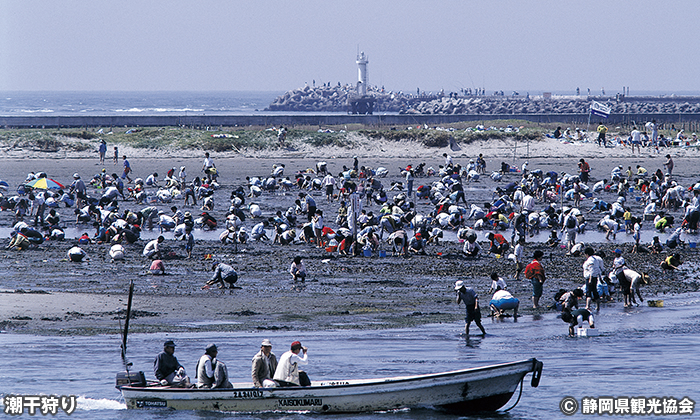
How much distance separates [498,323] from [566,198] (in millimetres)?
17635

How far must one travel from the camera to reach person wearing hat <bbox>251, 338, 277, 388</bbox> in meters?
11.2

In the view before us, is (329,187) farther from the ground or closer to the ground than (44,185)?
closer to the ground

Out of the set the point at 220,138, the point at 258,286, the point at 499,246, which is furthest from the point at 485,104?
the point at 258,286

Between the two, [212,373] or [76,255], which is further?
[76,255]

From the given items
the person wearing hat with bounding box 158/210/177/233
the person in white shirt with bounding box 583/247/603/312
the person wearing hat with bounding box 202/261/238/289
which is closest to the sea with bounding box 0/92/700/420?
the person in white shirt with bounding box 583/247/603/312

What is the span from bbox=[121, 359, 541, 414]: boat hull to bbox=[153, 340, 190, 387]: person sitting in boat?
187 mm

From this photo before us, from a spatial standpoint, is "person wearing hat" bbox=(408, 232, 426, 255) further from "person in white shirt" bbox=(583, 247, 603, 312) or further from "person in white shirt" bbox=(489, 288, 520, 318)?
"person in white shirt" bbox=(583, 247, 603, 312)

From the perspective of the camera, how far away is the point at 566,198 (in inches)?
1294

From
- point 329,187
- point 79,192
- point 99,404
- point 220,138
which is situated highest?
point 220,138

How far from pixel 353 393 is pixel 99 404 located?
166 inches

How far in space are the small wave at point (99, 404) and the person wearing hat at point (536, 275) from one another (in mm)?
8964

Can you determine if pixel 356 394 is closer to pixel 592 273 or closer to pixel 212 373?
pixel 212 373

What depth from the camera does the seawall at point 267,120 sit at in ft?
207

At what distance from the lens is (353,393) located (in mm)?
11289
